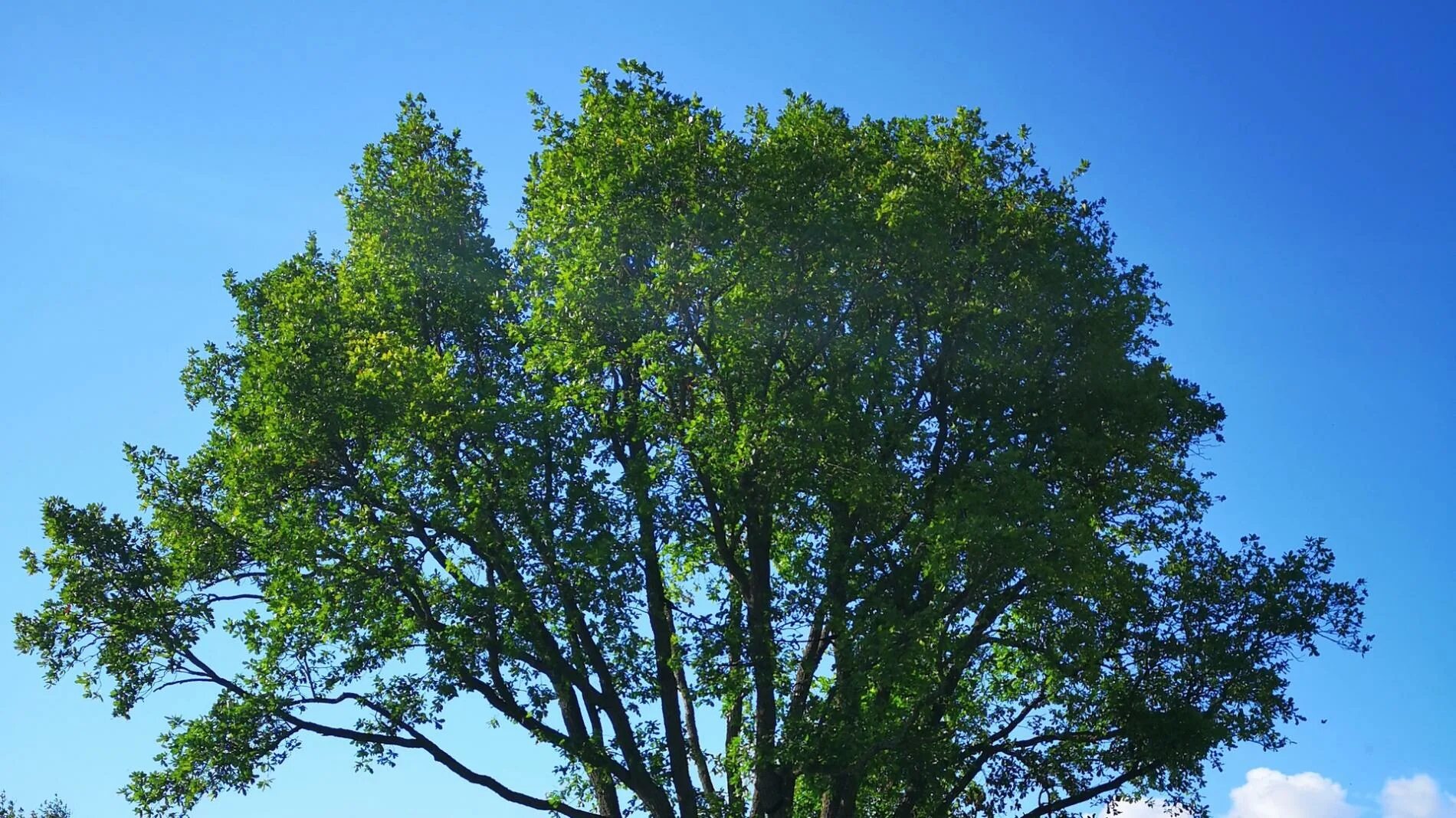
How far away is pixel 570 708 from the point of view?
25.4 meters

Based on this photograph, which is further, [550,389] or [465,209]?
[465,209]

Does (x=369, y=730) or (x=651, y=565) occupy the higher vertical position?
(x=651, y=565)

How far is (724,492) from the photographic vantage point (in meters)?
24.7

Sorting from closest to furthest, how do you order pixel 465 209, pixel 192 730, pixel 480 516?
1. pixel 192 730
2. pixel 480 516
3. pixel 465 209

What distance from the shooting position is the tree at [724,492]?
23719 millimetres

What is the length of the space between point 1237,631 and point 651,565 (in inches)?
463

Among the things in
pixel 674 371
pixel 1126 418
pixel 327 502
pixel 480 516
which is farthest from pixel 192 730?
pixel 1126 418

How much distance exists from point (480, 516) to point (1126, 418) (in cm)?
1260

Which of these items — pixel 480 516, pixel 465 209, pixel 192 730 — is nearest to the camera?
pixel 192 730

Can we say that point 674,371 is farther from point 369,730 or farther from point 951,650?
point 369,730

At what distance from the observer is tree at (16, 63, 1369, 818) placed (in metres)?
23.7

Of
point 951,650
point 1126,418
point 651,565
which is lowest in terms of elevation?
point 951,650

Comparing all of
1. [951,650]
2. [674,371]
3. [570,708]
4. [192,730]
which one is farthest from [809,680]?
[192,730]

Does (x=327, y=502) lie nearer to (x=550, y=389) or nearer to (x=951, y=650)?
(x=550, y=389)
